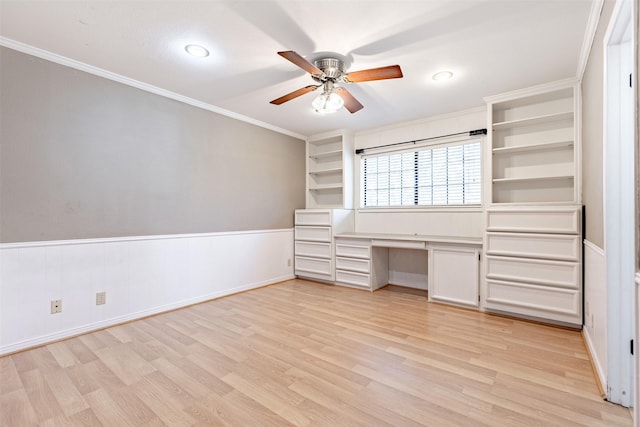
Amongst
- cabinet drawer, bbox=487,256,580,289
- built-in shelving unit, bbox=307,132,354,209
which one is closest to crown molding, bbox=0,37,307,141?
built-in shelving unit, bbox=307,132,354,209

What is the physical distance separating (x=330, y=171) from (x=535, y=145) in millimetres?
2752

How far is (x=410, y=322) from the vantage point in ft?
9.24

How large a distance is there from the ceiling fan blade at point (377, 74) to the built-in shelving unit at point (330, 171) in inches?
87.1

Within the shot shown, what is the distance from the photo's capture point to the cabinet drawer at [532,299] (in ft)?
8.50

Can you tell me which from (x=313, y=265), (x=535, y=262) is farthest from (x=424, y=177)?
(x=313, y=265)

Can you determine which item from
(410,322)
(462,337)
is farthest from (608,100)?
(410,322)

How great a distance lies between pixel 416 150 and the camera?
13.5ft

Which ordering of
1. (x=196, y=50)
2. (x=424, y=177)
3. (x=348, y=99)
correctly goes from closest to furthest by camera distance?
(x=196, y=50) → (x=348, y=99) → (x=424, y=177)

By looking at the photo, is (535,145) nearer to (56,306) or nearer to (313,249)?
(313,249)

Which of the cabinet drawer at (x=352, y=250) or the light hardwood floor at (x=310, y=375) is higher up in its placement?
the cabinet drawer at (x=352, y=250)

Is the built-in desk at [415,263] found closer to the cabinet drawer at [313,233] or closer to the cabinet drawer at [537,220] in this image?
the cabinet drawer at [313,233]

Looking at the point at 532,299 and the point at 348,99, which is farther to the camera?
the point at 532,299

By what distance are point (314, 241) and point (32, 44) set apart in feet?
11.8

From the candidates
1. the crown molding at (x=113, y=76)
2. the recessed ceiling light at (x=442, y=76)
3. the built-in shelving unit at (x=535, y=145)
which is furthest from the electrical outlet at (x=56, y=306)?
the built-in shelving unit at (x=535, y=145)
